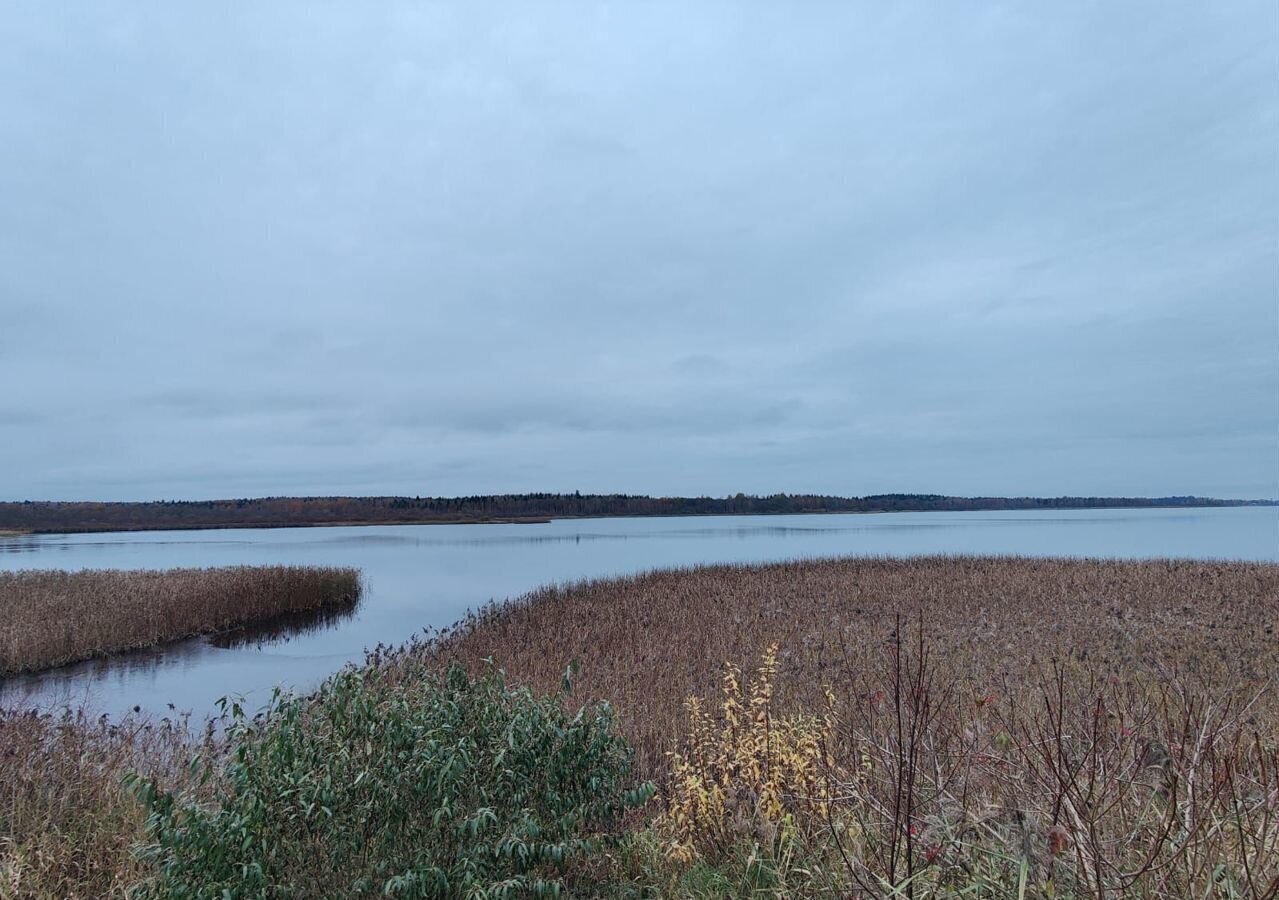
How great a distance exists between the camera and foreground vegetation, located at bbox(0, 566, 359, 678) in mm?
20250

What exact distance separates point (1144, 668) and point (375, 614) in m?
28.5

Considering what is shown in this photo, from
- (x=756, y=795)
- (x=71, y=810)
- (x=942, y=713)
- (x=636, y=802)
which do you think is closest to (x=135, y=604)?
(x=71, y=810)

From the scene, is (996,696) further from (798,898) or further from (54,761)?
(54,761)

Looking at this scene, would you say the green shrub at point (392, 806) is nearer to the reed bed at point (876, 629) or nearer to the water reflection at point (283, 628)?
the reed bed at point (876, 629)

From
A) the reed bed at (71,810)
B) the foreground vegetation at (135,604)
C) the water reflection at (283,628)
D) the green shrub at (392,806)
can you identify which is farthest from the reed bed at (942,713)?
the foreground vegetation at (135,604)

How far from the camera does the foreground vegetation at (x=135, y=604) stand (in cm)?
2025

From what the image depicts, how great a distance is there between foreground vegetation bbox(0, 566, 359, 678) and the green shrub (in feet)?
67.5

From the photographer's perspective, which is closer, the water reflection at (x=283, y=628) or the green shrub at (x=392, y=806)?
the green shrub at (x=392, y=806)

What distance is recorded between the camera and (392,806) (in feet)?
13.9

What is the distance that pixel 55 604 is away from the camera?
23.2 metres

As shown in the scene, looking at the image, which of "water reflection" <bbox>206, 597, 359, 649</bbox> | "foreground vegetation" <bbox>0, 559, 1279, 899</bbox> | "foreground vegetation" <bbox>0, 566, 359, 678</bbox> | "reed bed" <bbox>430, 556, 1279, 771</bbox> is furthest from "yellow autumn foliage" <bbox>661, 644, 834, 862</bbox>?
"water reflection" <bbox>206, 597, 359, 649</bbox>

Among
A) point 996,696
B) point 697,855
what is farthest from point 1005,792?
point 996,696

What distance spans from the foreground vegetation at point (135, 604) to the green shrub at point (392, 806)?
20.6 metres

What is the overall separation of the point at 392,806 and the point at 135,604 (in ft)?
85.7
